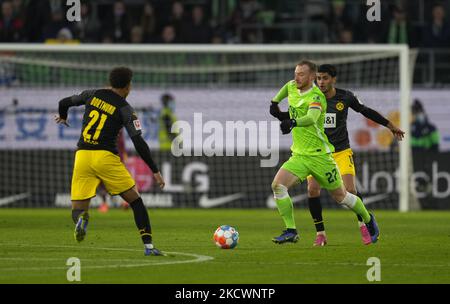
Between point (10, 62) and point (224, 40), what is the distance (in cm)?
557

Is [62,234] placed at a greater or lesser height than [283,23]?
lesser

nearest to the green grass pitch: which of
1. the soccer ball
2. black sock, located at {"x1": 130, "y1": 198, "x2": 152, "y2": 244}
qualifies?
the soccer ball

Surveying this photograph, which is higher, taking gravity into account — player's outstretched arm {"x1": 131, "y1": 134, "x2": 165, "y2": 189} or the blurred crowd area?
the blurred crowd area

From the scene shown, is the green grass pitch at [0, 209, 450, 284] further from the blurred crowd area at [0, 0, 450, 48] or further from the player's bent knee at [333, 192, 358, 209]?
the blurred crowd area at [0, 0, 450, 48]

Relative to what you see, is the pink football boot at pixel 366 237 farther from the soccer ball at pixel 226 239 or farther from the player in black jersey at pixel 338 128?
the soccer ball at pixel 226 239

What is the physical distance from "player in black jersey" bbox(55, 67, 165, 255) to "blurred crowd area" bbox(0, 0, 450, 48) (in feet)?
47.7

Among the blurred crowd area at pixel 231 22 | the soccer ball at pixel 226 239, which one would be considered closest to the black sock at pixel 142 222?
the soccer ball at pixel 226 239

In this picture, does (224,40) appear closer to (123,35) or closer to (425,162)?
(123,35)

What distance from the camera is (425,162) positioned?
2545 cm

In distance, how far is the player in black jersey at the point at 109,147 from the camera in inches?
490

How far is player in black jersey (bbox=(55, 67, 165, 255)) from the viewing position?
12445mm

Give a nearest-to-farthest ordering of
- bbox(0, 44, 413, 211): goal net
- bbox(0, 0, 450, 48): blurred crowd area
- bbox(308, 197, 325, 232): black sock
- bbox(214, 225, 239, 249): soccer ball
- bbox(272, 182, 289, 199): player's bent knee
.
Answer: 1. bbox(214, 225, 239, 249): soccer ball
2. bbox(272, 182, 289, 199): player's bent knee
3. bbox(308, 197, 325, 232): black sock
4. bbox(0, 44, 413, 211): goal net
5. bbox(0, 0, 450, 48): blurred crowd area

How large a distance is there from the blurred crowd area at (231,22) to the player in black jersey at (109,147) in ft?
47.7

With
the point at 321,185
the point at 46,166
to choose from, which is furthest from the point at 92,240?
the point at 46,166
